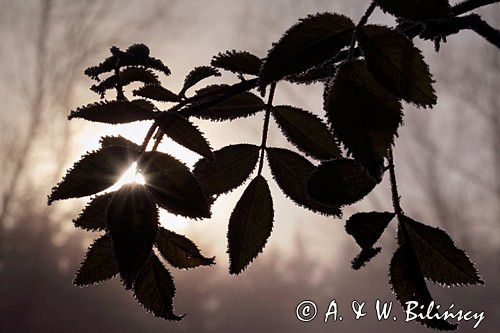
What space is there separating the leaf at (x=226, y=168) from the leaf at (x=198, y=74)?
0.09m

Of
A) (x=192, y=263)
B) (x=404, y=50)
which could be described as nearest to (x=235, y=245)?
(x=192, y=263)

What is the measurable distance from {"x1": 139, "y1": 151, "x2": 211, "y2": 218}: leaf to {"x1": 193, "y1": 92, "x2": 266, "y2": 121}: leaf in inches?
7.7

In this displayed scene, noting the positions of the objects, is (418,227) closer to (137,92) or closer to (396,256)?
(396,256)

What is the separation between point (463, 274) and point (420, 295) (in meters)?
0.07

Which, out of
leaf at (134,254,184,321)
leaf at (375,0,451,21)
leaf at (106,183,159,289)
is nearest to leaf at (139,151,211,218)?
leaf at (106,183,159,289)

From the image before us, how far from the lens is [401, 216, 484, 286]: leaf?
0.58 m

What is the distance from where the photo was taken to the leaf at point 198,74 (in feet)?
2.29

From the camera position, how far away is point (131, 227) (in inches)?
18.3

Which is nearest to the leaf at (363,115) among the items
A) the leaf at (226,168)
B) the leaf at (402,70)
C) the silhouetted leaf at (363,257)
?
the leaf at (402,70)

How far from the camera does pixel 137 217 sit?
1.55 feet

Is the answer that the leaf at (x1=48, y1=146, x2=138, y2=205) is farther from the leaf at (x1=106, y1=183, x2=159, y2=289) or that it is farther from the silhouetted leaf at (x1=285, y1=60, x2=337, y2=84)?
the silhouetted leaf at (x1=285, y1=60, x2=337, y2=84)

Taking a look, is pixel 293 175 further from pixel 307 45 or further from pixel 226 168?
pixel 307 45

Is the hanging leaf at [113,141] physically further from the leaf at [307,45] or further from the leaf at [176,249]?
the leaf at [307,45]

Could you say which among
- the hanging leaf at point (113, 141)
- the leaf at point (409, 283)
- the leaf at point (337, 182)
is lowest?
the leaf at point (409, 283)
